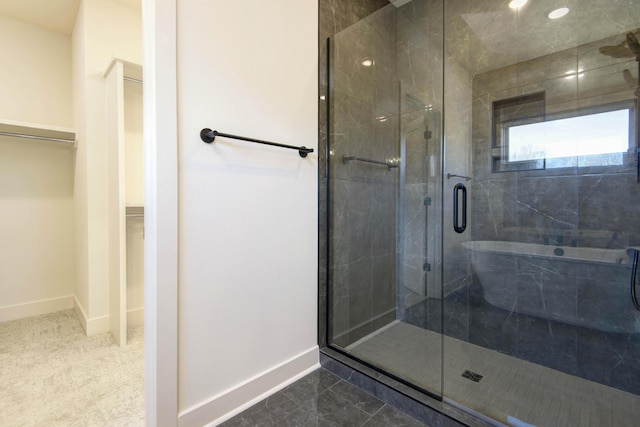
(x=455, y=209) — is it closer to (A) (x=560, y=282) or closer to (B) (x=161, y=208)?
(A) (x=560, y=282)

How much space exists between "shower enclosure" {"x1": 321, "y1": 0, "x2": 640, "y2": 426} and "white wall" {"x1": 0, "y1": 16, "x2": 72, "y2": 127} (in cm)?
261

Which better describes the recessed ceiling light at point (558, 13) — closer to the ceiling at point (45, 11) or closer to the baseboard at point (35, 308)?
the ceiling at point (45, 11)

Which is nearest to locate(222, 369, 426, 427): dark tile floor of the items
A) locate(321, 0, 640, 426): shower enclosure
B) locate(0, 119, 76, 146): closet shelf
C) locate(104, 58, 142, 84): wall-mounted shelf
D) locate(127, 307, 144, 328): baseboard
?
locate(321, 0, 640, 426): shower enclosure

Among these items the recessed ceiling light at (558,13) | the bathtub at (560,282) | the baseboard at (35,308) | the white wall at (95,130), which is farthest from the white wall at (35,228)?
the recessed ceiling light at (558,13)

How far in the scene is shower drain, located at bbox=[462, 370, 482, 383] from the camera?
1665 millimetres

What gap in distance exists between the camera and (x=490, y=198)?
2.27 m

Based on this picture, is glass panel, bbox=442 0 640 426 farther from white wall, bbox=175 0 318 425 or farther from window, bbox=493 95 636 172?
white wall, bbox=175 0 318 425

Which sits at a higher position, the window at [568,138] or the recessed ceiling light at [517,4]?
the recessed ceiling light at [517,4]

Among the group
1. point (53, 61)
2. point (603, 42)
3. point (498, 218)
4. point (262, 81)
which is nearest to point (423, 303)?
point (498, 218)

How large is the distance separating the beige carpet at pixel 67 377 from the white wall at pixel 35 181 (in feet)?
1.10

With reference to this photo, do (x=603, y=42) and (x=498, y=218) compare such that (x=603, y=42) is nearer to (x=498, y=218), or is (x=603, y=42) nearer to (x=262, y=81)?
(x=498, y=218)

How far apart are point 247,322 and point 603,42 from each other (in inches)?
108

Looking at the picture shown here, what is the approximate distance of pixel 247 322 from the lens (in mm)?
1485

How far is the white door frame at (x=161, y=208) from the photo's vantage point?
1152 mm
